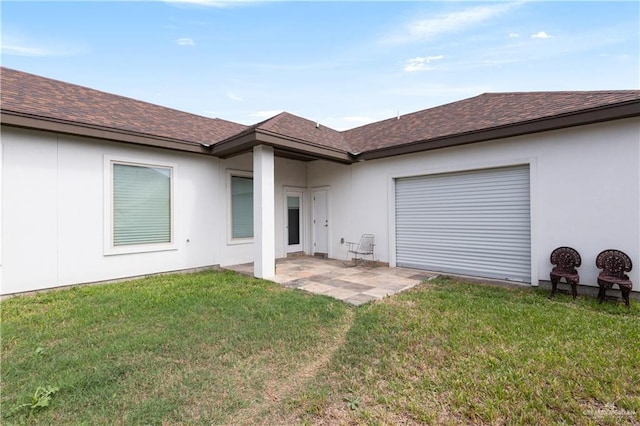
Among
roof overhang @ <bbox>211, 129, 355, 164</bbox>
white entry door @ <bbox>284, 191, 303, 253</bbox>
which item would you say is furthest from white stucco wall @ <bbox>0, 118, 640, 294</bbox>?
white entry door @ <bbox>284, 191, 303, 253</bbox>

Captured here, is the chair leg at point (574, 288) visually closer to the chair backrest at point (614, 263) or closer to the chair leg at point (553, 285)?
the chair leg at point (553, 285)

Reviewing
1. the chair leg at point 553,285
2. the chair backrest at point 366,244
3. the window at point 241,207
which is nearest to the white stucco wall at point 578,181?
the chair leg at point 553,285

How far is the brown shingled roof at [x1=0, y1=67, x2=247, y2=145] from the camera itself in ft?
18.0

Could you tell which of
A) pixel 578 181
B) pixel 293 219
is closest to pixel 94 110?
pixel 293 219

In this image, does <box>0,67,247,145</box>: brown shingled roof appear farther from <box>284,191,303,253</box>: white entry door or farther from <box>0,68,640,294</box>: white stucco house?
<box>284,191,303,253</box>: white entry door

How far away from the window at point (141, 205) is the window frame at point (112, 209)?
2 centimetres

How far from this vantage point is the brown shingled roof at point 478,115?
18.0ft

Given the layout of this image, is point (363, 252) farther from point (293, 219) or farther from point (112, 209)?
point (112, 209)

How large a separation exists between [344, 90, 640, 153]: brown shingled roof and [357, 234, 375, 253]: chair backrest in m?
2.62

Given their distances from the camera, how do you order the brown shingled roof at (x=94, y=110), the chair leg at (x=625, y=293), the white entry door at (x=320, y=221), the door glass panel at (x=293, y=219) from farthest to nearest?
1. the door glass panel at (x=293, y=219)
2. the white entry door at (x=320, y=221)
3. the brown shingled roof at (x=94, y=110)
4. the chair leg at (x=625, y=293)

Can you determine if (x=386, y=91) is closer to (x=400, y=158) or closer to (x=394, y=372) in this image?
(x=400, y=158)

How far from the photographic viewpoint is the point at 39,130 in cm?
537

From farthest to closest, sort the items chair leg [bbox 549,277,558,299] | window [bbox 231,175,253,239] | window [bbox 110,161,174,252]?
window [bbox 231,175,253,239], window [bbox 110,161,174,252], chair leg [bbox 549,277,558,299]

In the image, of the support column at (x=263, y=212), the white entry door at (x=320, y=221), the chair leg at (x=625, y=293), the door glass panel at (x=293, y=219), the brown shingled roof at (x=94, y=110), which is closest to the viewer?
the chair leg at (x=625, y=293)
